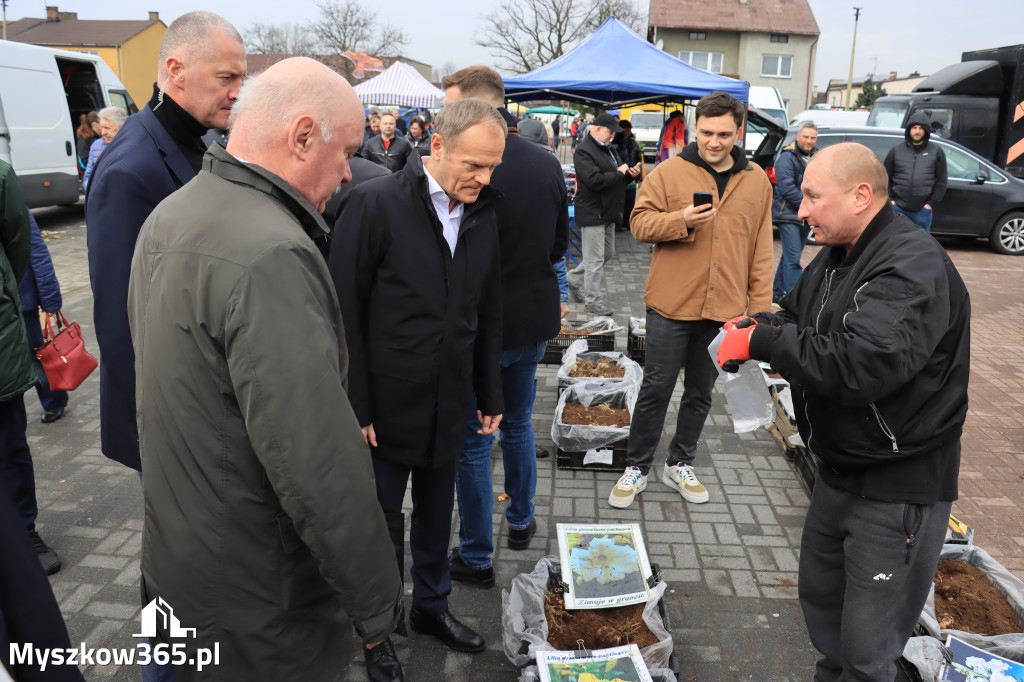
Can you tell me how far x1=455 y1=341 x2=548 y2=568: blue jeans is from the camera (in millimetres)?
3037

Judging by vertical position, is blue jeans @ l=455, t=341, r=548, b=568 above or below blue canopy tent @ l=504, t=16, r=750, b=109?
below

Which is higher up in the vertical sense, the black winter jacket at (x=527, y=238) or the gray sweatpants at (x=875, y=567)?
the black winter jacket at (x=527, y=238)

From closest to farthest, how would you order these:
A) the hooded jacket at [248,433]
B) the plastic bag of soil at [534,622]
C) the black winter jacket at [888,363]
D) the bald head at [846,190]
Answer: the hooded jacket at [248,433] < the black winter jacket at [888,363] < the bald head at [846,190] < the plastic bag of soil at [534,622]

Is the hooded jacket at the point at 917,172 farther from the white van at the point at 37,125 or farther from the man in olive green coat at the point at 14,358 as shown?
the white van at the point at 37,125

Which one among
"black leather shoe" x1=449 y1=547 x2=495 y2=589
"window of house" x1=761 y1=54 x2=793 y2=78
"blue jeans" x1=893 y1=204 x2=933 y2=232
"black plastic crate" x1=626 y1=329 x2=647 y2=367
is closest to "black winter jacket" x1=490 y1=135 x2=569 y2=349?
"black leather shoe" x1=449 y1=547 x2=495 y2=589

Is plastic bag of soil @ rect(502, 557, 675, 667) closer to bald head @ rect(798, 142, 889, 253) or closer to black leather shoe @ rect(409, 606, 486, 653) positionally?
black leather shoe @ rect(409, 606, 486, 653)

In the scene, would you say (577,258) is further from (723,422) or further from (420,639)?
(420,639)

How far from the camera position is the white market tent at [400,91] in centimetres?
1953

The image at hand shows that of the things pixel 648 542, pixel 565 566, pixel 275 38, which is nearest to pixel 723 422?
pixel 648 542

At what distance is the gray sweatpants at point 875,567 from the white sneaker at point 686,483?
1.57 meters

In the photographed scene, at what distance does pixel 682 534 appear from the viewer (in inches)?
146

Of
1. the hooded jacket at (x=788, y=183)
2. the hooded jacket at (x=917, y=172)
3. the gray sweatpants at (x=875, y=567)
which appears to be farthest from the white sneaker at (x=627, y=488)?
the hooded jacket at (x=917, y=172)

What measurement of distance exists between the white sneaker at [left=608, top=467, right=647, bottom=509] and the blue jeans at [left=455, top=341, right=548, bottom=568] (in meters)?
0.58

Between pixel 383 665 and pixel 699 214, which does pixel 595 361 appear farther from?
pixel 383 665
